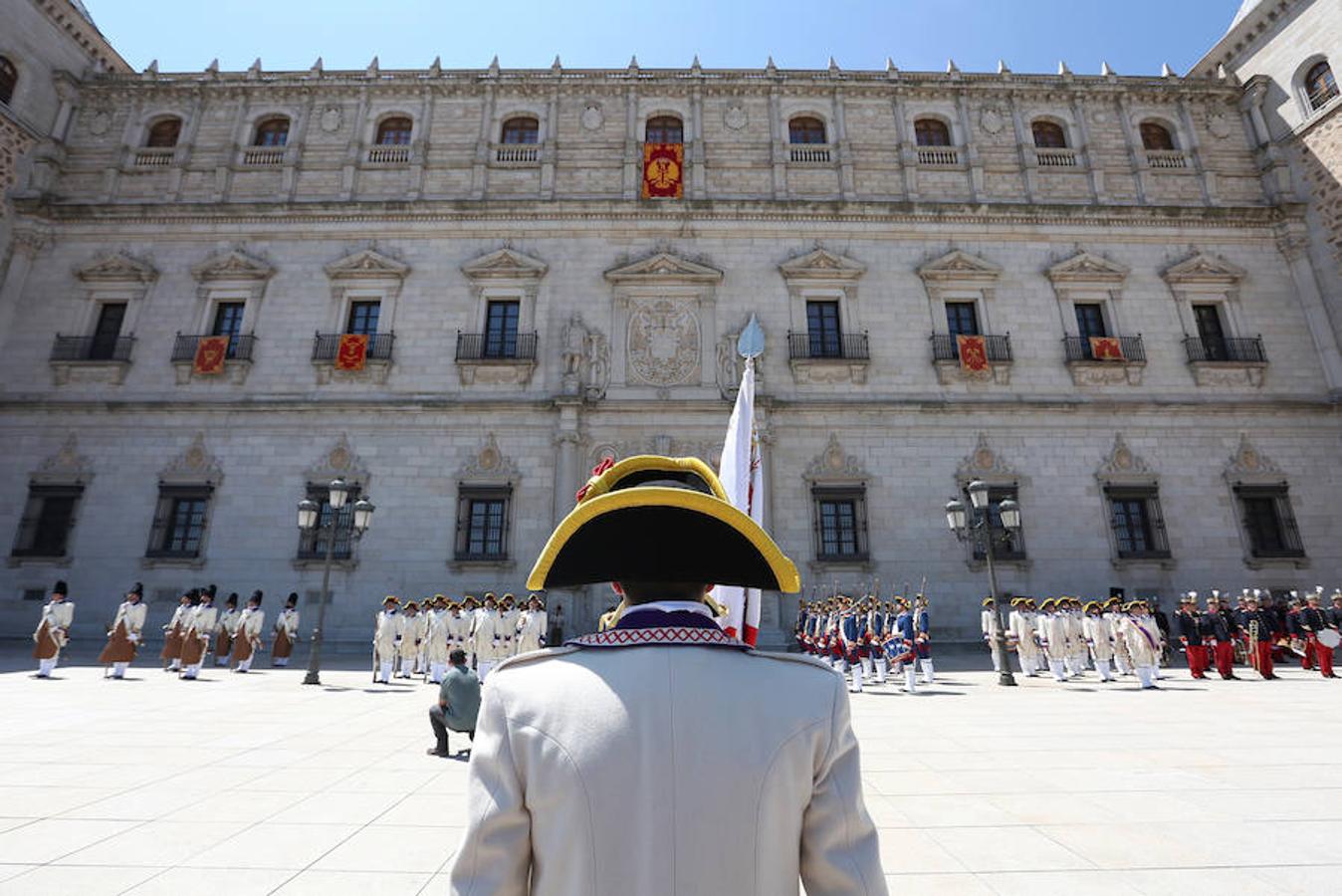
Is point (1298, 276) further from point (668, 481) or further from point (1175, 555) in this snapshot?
point (668, 481)

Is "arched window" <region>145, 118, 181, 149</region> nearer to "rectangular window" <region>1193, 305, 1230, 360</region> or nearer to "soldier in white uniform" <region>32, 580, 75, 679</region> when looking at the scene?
"soldier in white uniform" <region>32, 580, 75, 679</region>

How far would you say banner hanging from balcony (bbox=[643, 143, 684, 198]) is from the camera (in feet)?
61.4

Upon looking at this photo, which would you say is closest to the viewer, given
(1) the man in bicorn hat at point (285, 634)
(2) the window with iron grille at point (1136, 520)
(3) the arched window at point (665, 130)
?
(1) the man in bicorn hat at point (285, 634)

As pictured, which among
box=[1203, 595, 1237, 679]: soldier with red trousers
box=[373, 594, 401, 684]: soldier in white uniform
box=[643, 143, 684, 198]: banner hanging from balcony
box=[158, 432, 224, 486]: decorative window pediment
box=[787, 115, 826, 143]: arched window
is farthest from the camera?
box=[787, 115, 826, 143]: arched window

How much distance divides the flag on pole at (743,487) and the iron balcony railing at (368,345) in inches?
592

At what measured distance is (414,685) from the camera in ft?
38.5

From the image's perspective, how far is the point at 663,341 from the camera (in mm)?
17312

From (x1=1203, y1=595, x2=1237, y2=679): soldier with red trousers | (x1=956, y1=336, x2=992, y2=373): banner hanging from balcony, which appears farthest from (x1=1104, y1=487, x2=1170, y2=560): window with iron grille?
(x1=956, y1=336, x2=992, y2=373): banner hanging from balcony

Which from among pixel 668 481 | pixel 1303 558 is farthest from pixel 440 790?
pixel 1303 558

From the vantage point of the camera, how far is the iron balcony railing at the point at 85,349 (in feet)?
56.3

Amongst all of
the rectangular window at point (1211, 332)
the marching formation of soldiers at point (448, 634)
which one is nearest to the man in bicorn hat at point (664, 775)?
the marching formation of soldiers at point (448, 634)

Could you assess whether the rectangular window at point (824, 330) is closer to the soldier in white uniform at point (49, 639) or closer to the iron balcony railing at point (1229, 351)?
the iron balcony railing at point (1229, 351)

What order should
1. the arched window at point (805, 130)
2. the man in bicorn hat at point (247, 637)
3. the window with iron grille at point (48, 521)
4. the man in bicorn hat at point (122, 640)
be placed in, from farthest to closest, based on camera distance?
the arched window at point (805, 130) < the window with iron grille at point (48, 521) < the man in bicorn hat at point (247, 637) < the man in bicorn hat at point (122, 640)

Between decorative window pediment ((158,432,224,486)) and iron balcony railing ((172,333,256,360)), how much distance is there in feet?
8.54
